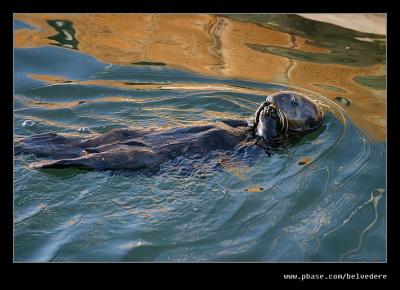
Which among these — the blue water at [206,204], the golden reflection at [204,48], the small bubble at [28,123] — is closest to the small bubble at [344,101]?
the golden reflection at [204,48]

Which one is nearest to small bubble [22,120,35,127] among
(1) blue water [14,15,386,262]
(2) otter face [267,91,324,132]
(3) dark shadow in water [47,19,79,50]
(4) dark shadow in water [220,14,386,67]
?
(1) blue water [14,15,386,262]

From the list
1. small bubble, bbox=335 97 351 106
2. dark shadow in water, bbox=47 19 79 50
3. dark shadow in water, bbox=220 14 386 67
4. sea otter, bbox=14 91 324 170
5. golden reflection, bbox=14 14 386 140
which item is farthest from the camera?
dark shadow in water, bbox=47 19 79 50

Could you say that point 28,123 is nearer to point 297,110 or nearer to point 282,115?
point 282,115

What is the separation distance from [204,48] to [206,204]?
12.4 ft

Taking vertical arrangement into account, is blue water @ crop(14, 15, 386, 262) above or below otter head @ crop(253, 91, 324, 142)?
below

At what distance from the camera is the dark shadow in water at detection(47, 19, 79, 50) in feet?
26.4

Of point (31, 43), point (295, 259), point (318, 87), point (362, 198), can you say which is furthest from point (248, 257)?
point (31, 43)

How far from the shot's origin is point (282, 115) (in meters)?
5.59

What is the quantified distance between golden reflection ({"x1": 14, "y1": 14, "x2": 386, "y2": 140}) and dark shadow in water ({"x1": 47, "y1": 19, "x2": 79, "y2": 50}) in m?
0.06

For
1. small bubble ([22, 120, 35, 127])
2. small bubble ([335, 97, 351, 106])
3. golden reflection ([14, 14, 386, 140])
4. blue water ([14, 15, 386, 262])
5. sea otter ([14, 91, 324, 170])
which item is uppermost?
golden reflection ([14, 14, 386, 140])

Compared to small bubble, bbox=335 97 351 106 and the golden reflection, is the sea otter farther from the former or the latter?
the golden reflection

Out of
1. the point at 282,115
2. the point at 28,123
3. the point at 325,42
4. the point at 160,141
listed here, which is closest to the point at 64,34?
the point at 28,123

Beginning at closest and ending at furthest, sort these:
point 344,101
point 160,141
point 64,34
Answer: point 160,141 → point 344,101 → point 64,34

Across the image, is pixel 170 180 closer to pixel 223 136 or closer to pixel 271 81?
pixel 223 136
